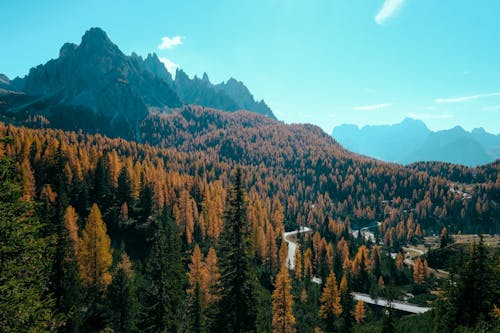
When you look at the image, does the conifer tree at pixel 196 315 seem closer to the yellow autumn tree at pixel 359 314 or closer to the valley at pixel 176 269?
the valley at pixel 176 269

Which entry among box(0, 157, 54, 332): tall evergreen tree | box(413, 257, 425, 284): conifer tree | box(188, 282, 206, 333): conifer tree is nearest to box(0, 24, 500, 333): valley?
box(0, 157, 54, 332): tall evergreen tree

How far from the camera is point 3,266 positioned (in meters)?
11.7

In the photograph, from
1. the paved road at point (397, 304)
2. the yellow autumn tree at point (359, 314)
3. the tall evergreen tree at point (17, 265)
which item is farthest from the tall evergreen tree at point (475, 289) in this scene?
the yellow autumn tree at point (359, 314)

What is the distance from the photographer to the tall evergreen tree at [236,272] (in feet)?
70.7

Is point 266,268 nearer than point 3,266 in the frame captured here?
No

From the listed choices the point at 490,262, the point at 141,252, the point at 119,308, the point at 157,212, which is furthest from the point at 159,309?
the point at 157,212

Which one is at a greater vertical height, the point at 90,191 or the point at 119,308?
the point at 90,191

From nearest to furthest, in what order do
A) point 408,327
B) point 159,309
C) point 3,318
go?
point 3,318, point 159,309, point 408,327

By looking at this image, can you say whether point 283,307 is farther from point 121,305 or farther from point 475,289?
point 475,289

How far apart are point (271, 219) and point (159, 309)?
10316 cm

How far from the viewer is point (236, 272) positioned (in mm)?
21594

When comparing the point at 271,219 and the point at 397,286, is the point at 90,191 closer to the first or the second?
the point at 271,219

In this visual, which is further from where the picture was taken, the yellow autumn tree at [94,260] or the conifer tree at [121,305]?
the yellow autumn tree at [94,260]

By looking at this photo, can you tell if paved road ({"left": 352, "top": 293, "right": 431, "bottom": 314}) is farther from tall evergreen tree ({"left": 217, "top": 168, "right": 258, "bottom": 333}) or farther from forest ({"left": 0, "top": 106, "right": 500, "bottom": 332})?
tall evergreen tree ({"left": 217, "top": 168, "right": 258, "bottom": 333})
